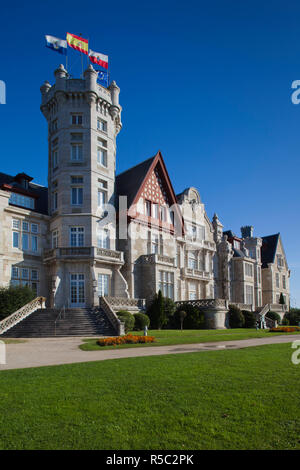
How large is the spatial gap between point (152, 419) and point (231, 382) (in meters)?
3.10

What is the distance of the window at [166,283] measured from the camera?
3966cm

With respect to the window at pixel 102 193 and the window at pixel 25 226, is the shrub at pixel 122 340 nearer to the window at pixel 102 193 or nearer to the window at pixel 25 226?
the window at pixel 25 226

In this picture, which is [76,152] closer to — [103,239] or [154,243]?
[103,239]

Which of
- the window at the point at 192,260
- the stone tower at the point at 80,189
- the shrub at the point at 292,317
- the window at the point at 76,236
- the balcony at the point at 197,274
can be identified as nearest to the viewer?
the stone tower at the point at 80,189

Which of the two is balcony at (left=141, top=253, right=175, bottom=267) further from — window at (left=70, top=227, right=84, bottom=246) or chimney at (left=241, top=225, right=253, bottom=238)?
chimney at (left=241, top=225, right=253, bottom=238)

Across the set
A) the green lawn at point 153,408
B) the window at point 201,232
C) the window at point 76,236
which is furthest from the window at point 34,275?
the green lawn at point 153,408

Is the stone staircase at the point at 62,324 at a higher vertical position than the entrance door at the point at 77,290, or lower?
lower

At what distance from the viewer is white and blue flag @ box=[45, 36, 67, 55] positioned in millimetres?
36656

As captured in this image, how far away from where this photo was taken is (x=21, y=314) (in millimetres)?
28891

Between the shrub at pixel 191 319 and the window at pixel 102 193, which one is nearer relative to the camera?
the shrub at pixel 191 319

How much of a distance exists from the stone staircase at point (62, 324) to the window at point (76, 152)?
15.9 meters

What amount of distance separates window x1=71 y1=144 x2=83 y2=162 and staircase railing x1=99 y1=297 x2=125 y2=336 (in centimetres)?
1477

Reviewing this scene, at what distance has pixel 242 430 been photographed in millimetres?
5945
